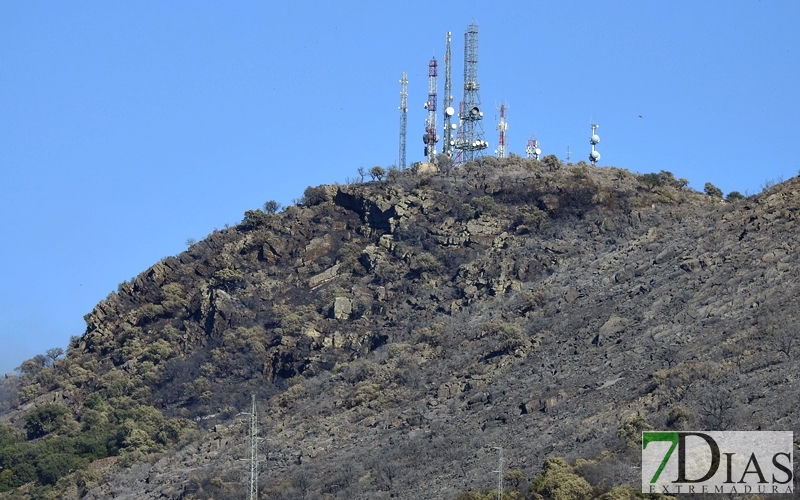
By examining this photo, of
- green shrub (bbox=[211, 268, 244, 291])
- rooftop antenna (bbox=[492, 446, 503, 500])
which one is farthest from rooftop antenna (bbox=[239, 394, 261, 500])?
green shrub (bbox=[211, 268, 244, 291])

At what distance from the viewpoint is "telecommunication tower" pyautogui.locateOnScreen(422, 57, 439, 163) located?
313 feet

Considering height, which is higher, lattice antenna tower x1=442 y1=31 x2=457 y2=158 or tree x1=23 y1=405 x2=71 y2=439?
lattice antenna tower x1=442 y1=31 x2=457 y2=158

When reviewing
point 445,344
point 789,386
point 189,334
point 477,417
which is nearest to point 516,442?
point 477,417

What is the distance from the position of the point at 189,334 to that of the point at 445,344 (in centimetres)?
1787

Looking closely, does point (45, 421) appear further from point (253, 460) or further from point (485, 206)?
point (253, 460)

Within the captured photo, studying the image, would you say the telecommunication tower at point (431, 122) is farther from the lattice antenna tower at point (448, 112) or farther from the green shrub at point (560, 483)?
the green shrub at point (560, 483)

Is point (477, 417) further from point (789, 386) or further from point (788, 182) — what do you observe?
point (788, 182)

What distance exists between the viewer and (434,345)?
7262 cm

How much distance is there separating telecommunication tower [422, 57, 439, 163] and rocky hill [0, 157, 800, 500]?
3.74 m

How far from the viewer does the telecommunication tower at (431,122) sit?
313ft

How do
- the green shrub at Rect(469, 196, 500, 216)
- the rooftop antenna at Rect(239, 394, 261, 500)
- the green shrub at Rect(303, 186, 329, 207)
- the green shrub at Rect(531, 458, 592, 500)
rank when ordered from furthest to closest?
the green shrub at Rect(303, 186, 329, 207) < the green shrub at Rect(469, 196, 500, 216) < the rooftop antenna at Rect(239, 394, 261, 500) < the green shrub at Rect(531, 458, 592, 500)

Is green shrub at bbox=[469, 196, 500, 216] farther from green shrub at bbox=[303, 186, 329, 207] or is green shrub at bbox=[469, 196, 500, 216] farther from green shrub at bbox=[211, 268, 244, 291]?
green shrub at bbox=[211, 268, 244, 291]

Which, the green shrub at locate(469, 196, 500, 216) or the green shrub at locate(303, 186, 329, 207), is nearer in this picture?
the green shrub at locate(469, 196, 500, 216)

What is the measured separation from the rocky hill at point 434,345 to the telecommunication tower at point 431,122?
3.74m
